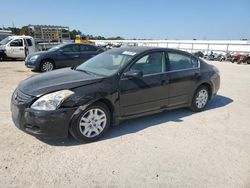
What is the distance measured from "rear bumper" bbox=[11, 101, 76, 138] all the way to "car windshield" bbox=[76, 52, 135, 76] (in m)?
1.09

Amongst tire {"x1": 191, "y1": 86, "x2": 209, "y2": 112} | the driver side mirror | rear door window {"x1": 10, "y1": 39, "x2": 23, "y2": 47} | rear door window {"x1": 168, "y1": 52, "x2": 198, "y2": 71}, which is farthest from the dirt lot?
rear door window {"x1": 10, "y1": 39, "x2": 23, "y2": 47}

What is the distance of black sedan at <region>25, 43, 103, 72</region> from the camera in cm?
978

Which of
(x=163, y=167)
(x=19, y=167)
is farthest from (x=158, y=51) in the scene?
(x=19, y=167)

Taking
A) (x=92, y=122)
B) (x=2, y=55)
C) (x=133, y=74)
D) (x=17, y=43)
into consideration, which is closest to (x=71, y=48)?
(x=17, y=43)

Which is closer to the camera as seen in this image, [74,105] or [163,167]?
[163,167]

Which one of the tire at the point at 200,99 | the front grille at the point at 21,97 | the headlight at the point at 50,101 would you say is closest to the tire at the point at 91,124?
the headlight at the point at 50,101

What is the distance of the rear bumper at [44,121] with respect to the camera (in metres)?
3.16

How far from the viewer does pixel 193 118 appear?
483 cm

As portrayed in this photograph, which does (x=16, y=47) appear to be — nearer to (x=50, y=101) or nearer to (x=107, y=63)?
(x=107, y=63)

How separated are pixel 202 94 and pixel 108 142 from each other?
2.87 m

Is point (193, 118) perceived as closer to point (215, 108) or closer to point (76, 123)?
point (215, 108)

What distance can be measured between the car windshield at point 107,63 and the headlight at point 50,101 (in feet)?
3.17

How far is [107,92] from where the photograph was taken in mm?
3615

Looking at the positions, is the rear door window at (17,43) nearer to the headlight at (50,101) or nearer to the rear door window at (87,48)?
the rear door window at (87,48)
